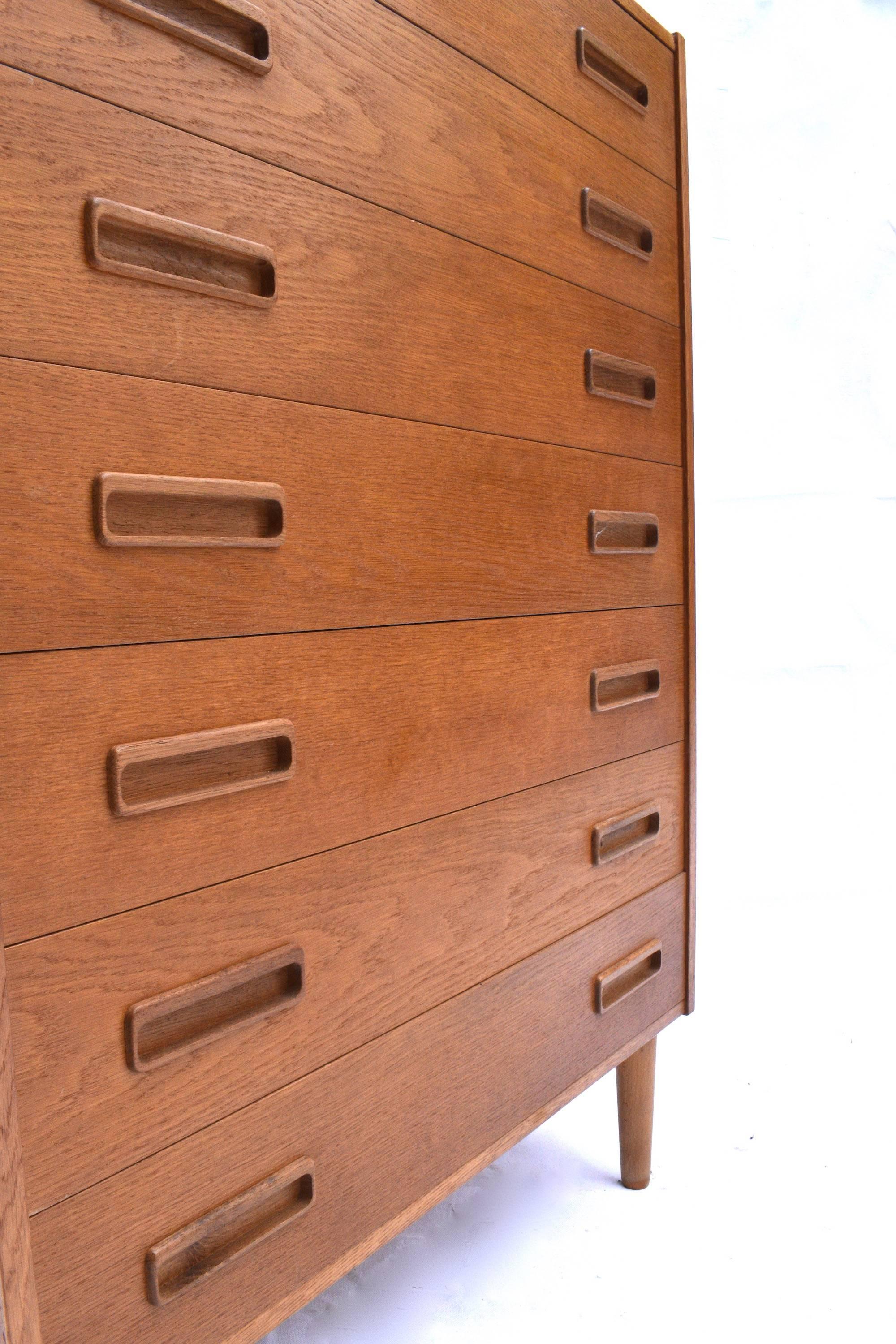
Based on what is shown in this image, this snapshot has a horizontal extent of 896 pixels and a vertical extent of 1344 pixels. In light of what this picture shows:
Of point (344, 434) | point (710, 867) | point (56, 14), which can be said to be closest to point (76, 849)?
point (344, 434)

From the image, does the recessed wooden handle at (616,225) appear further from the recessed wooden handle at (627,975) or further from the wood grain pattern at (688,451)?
the recessed wooden handle at (627,975)

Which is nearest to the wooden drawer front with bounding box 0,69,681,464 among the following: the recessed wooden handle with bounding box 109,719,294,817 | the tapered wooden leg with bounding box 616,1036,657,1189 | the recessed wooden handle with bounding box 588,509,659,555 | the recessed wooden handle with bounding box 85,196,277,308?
the recessed wooden handle with bounding box 85,196,277,308

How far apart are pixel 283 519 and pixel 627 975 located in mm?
799

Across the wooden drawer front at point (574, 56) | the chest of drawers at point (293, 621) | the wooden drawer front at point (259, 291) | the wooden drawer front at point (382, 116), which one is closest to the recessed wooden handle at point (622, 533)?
the chest of drawers at point (293, 621)

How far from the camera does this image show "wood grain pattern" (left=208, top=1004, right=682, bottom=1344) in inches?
34.3

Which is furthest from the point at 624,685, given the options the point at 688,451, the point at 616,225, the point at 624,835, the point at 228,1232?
the point at 228,1232

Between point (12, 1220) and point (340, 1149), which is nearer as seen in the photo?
A: point (12, 1220)

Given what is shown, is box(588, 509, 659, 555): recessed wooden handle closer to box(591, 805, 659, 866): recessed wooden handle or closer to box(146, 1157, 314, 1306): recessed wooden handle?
box(591, 805, 659, 866): recessed wooden handle

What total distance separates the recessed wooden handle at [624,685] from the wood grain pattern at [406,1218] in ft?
1.39

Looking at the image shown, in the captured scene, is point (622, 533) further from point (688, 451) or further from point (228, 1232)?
point (228, 1232)

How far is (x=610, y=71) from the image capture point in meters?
1.27

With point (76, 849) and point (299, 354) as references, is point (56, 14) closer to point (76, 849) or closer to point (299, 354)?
point (299, 354)

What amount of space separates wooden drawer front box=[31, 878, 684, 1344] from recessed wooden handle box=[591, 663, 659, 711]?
250 millimetres

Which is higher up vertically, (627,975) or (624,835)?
(624,835)
